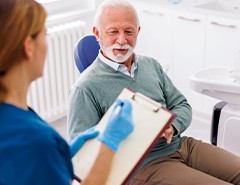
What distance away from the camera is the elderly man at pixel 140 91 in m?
1.76

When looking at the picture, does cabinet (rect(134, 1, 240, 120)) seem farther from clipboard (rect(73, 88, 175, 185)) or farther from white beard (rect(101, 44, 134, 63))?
clipboard (rect(73, 88, 175, 185))

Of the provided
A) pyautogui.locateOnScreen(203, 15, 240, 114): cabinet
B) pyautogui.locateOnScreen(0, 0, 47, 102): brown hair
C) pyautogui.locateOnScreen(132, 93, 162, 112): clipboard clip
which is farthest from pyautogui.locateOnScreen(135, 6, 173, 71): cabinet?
pyautogui.locateOnScreen(0, 0, 47, 102): brown hair

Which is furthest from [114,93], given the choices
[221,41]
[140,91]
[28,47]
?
[221,41]

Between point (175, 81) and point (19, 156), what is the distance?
8.64ft

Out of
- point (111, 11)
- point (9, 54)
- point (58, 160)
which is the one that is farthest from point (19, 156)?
point (111, 11)

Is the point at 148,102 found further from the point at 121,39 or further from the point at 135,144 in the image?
the point at 121,39

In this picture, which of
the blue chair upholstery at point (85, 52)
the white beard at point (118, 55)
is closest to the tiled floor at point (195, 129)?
the blue chair upholstery at point (85, 52)

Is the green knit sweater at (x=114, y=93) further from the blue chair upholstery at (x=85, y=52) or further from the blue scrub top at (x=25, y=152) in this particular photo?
the blue scrub top at (x=25, y=152)

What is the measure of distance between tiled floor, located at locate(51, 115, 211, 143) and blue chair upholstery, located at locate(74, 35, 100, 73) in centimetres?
123

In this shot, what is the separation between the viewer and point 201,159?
1.89 metres

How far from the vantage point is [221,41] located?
3197 mm

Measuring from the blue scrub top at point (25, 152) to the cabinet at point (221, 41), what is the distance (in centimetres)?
221

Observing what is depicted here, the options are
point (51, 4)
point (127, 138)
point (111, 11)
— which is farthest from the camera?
point (51, 4)

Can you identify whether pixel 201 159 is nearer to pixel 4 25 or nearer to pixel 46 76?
pixel 4 25
